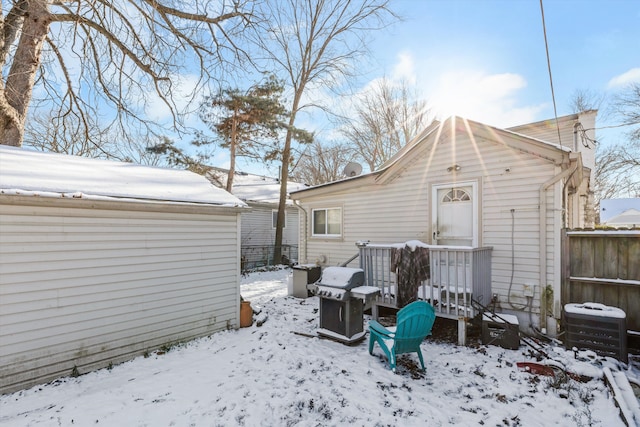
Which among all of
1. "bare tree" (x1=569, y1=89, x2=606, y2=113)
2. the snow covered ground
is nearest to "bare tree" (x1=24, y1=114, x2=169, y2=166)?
the snow covered ground

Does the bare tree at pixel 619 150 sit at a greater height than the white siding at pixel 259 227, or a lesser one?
greater

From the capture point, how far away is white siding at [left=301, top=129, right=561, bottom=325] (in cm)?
533

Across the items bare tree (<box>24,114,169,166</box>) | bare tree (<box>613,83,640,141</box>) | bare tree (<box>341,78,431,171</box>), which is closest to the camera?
bare tree (<box>24,114,169,166</box>)

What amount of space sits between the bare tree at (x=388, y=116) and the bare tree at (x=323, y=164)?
3.71m

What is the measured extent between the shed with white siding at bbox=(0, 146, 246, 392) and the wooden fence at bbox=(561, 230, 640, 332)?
6098 millimetres

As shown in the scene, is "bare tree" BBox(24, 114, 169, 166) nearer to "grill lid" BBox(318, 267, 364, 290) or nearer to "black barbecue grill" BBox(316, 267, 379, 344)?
"grill lid" BBox(318, 267, 364, 290)

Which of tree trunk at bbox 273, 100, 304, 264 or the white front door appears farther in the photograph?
tree trunk at bbox 273, 100, 304, 264

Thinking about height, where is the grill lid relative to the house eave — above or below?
below

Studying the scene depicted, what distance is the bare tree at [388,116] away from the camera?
64.4 feet

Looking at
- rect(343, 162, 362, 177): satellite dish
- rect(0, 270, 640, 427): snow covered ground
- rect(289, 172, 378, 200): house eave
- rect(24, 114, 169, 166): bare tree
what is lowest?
rect(0, 270, 640, 427): snow covered ground

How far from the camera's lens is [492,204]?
19.2 ft

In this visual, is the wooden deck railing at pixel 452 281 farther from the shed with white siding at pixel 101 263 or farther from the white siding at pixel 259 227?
the white siding at pixel 259 227

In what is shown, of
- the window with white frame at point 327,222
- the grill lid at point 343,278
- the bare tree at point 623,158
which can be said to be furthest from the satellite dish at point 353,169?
the bare tree at point 623,158

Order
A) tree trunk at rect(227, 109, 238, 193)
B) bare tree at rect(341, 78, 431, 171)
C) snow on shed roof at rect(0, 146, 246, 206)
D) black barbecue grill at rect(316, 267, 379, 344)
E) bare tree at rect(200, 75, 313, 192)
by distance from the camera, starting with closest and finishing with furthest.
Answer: snow on shed roof at rect(0, 146, 246, 206) → black barbecue grill at rect(316, 267, 379, 344) → bare tree at rect(200, 75, 313, 192) → tree trunk at rect(227, 109, 238, 193) → bare tree at rect(341, 78, 431, 171)
